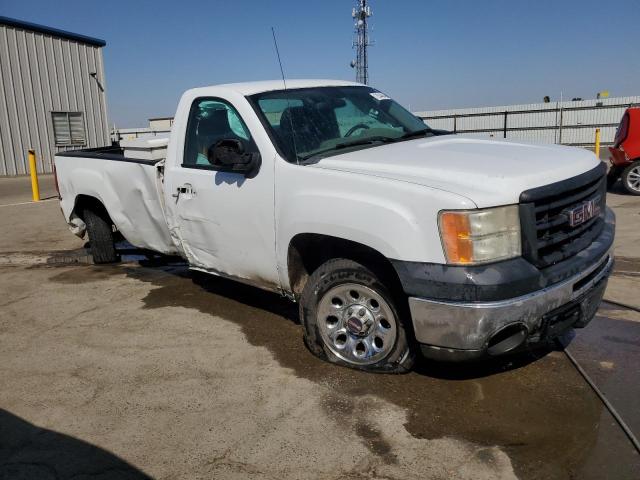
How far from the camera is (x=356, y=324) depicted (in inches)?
136

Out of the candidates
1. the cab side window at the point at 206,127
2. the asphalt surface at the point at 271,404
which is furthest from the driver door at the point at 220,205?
the asphalt surface at the point at 271,404

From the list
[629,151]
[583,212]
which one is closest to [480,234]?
[583,212]

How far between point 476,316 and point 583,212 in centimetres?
105

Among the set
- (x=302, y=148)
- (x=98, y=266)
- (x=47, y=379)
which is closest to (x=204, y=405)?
(x=47, y=379)

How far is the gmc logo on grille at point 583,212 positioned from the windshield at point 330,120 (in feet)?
4.66

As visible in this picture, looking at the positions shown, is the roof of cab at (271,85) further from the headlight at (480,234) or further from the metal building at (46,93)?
the metal building at (46,93)

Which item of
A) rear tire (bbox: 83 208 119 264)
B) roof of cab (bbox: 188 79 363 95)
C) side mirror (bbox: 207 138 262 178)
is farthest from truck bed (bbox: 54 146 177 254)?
side mirror (bbox: 207 138 262 178)

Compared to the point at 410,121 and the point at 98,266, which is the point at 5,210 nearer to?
the point at 98,266

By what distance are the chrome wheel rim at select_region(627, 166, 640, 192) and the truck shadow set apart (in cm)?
1076

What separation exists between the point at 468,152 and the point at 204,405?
224 cm

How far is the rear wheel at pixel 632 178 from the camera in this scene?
10664mm

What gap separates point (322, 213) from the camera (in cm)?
339

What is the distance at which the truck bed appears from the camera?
16.3 feet

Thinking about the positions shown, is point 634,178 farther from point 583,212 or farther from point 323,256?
point 323,256
